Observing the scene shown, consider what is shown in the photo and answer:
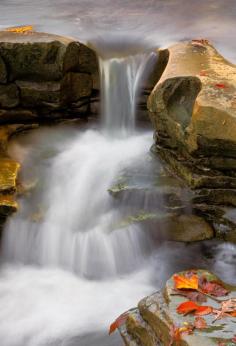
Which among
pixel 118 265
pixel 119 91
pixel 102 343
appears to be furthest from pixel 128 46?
pixel 102 343

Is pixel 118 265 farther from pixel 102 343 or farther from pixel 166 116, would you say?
pixel 166 116

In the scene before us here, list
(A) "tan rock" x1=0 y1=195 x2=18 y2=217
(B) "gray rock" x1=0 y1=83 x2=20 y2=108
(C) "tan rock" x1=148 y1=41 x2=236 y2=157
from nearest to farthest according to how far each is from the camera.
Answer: (C) "tan rock" x1=148 y1=41 x2=236 y2=157 < (A) "tan rock" x1=0 y1=195 x2=18 y2=217 < (B) "gray rock" x1=0 y1=83 x2=20 y2=108

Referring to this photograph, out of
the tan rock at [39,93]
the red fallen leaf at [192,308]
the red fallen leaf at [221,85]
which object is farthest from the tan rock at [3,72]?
the red fallen leaf at [192,308]

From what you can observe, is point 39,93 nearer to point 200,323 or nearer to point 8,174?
point 8,174

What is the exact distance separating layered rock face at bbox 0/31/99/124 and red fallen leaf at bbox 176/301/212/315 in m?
4.80

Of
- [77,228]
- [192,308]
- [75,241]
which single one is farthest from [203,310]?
[77,228]

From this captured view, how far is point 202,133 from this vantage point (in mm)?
5734

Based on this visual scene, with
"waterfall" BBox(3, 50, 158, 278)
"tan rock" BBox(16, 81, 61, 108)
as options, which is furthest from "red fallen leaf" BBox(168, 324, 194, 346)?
"tan rock" BBox(16, 81, 61, 108)

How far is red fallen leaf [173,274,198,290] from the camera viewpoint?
13.9ft

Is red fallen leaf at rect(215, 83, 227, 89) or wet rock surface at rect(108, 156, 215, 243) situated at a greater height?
red fallen leaf at rect(215, 83, 227, 89)

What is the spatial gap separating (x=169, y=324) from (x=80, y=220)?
3.05 metres

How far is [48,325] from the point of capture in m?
5.36

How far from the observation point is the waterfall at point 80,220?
20.8 feet

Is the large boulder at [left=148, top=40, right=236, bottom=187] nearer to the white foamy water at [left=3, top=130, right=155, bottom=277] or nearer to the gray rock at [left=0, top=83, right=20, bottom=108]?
the white foamy water at [left=3, top=130, right=155, bottom=277]
